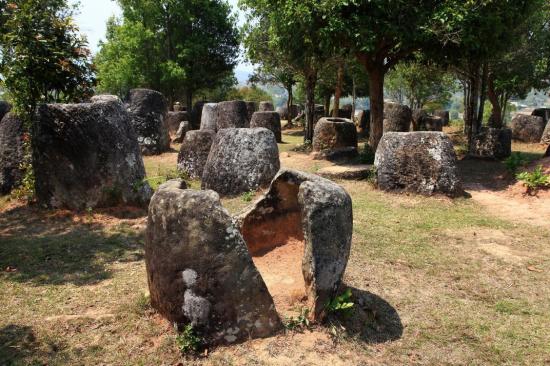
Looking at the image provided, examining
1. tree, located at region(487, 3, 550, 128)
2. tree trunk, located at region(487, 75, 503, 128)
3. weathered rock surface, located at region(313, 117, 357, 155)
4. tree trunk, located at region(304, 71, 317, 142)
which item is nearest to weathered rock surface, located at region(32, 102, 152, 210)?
weathered rock surface, located at region(313, 117, 357, 155)

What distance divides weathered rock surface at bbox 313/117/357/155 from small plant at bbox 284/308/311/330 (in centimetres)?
1217

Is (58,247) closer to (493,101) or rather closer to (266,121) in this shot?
(266,121)

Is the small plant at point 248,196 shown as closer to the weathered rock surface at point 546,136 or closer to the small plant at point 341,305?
the small plant at point 341,305

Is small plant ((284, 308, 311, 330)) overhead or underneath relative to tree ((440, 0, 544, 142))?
underneath

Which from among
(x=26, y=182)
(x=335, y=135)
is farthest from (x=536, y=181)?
(x=26, y=182)

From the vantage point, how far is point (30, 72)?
338 inches

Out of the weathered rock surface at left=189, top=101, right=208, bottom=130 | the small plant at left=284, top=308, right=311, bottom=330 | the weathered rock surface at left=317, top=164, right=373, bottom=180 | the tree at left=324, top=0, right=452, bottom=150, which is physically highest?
the tree at left=324, top=0, right=452, bottom=150

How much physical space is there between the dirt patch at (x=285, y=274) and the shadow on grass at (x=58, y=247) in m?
2.10

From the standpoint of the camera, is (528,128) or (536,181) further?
(528,128)

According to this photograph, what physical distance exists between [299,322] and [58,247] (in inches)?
172

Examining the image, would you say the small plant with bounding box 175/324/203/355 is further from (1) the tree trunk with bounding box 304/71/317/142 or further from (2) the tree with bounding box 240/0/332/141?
(1) the tree trunk with bounding box 304/71/317/142

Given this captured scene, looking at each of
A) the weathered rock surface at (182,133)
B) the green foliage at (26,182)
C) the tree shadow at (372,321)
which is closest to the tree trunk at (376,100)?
the weathered rock surface at (182,133)

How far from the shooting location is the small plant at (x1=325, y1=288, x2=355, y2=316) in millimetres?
4559

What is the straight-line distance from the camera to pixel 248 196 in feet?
32.6
